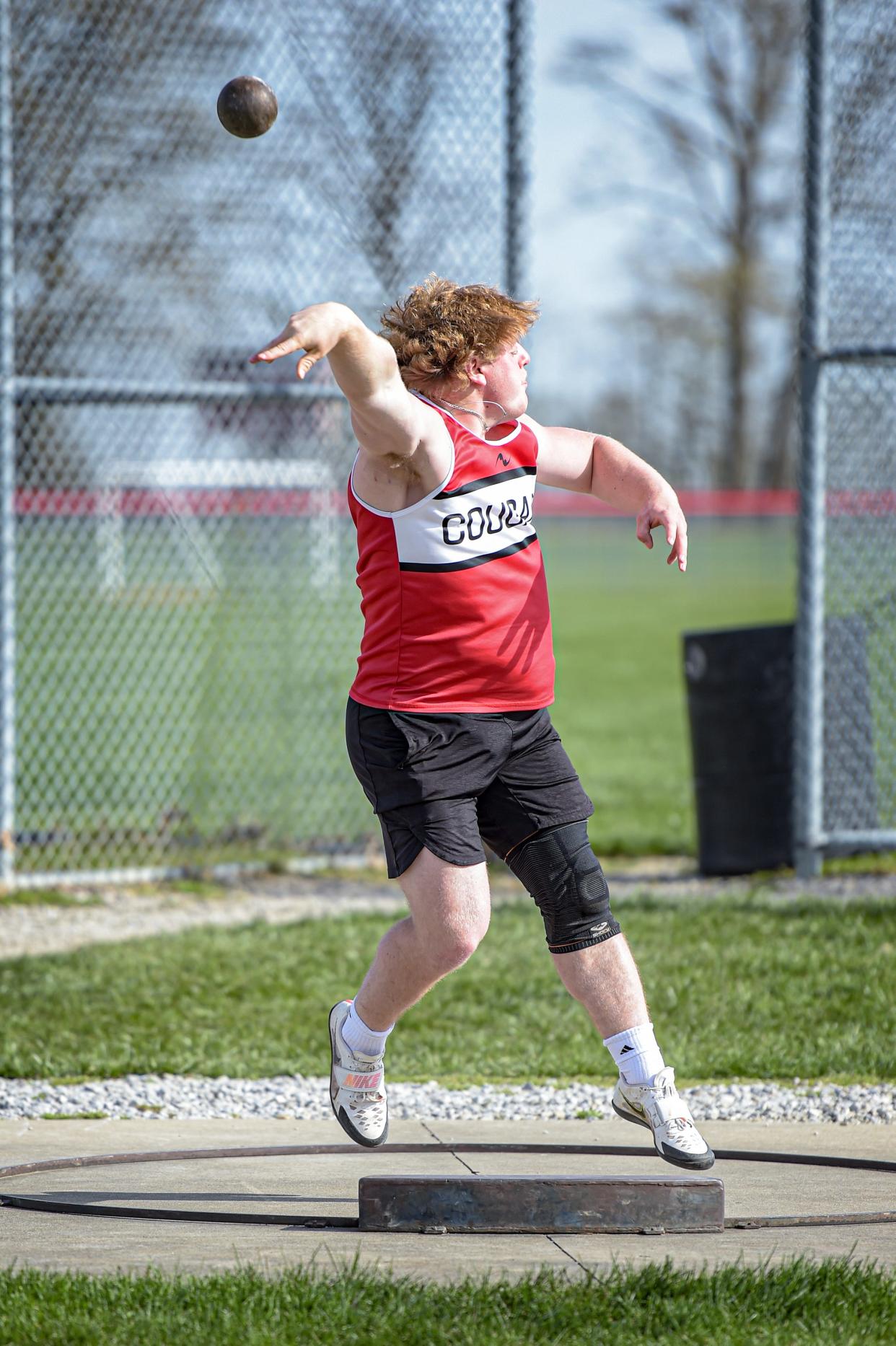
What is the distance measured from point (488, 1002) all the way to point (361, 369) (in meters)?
3.10

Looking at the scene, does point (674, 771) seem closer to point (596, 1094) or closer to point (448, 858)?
point (596, 1094)

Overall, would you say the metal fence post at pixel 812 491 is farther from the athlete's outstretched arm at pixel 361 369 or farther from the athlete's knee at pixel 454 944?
the athlete's outstretched arm at pixel 361 369

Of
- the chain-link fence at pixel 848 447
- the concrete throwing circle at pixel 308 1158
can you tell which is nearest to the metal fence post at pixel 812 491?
the chain-link fence at pixel 848 447

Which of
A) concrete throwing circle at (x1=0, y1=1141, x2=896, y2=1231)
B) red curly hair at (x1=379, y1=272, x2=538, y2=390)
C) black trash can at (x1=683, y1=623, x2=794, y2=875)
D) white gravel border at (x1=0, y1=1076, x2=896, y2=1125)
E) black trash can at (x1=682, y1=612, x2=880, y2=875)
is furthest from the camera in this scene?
black trash can at (x1=683, y1=623, x2=794, y2=875)

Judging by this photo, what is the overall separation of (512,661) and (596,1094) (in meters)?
1.68

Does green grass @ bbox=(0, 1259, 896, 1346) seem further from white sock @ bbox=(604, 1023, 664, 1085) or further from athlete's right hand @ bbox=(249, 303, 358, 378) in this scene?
athlete's right hand @ bbox=(249, 303, 358, 378)

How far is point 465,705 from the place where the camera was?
348cm

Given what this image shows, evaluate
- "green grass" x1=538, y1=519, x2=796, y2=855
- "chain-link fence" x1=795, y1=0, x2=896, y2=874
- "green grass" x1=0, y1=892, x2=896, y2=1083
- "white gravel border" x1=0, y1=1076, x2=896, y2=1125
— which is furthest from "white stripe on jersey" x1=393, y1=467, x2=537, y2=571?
"green grass" x1=538, y1=519, x2=796, y2=855

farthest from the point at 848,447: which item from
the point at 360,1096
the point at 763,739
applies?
the point at 360,1096

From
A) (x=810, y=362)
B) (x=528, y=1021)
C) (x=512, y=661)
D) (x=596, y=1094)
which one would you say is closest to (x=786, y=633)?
(x=810, y=362)

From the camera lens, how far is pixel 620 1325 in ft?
9.00

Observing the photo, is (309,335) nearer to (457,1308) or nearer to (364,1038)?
(364,1038)

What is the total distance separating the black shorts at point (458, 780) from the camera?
11.3ft

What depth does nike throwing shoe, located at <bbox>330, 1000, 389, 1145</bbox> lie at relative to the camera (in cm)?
365
